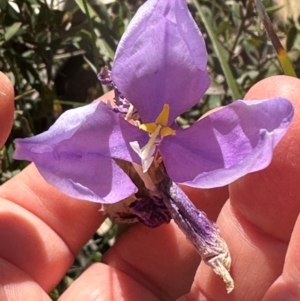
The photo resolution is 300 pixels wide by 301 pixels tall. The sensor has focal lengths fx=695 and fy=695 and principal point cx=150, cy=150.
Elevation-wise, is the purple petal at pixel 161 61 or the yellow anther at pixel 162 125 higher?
the purple petal at pixel 161 61

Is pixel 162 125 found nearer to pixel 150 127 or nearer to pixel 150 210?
pixel 150 127

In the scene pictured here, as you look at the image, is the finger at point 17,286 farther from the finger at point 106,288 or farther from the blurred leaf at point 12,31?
the blurred leaf at point 12,31

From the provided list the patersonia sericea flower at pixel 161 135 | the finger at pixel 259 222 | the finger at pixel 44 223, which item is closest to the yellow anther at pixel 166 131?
the patersonia sericea flower at pixel 161 135

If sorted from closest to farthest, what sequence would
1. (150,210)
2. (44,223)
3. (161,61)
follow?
1. (161,61)
2. (150,210)
3. (44,223)

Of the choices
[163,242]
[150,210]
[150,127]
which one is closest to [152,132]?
[150,127]

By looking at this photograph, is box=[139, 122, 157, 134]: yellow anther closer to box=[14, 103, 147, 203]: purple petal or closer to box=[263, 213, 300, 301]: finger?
box=[14, 103, 147, 203]: purple petal

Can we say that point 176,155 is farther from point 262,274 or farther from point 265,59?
point 265,59

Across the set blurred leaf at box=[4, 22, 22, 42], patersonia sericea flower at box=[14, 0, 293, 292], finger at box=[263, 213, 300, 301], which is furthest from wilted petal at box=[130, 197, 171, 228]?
blurred leaf at box=[4, 22, 22, 42]

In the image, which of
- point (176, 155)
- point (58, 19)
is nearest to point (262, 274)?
point (176, 155)
